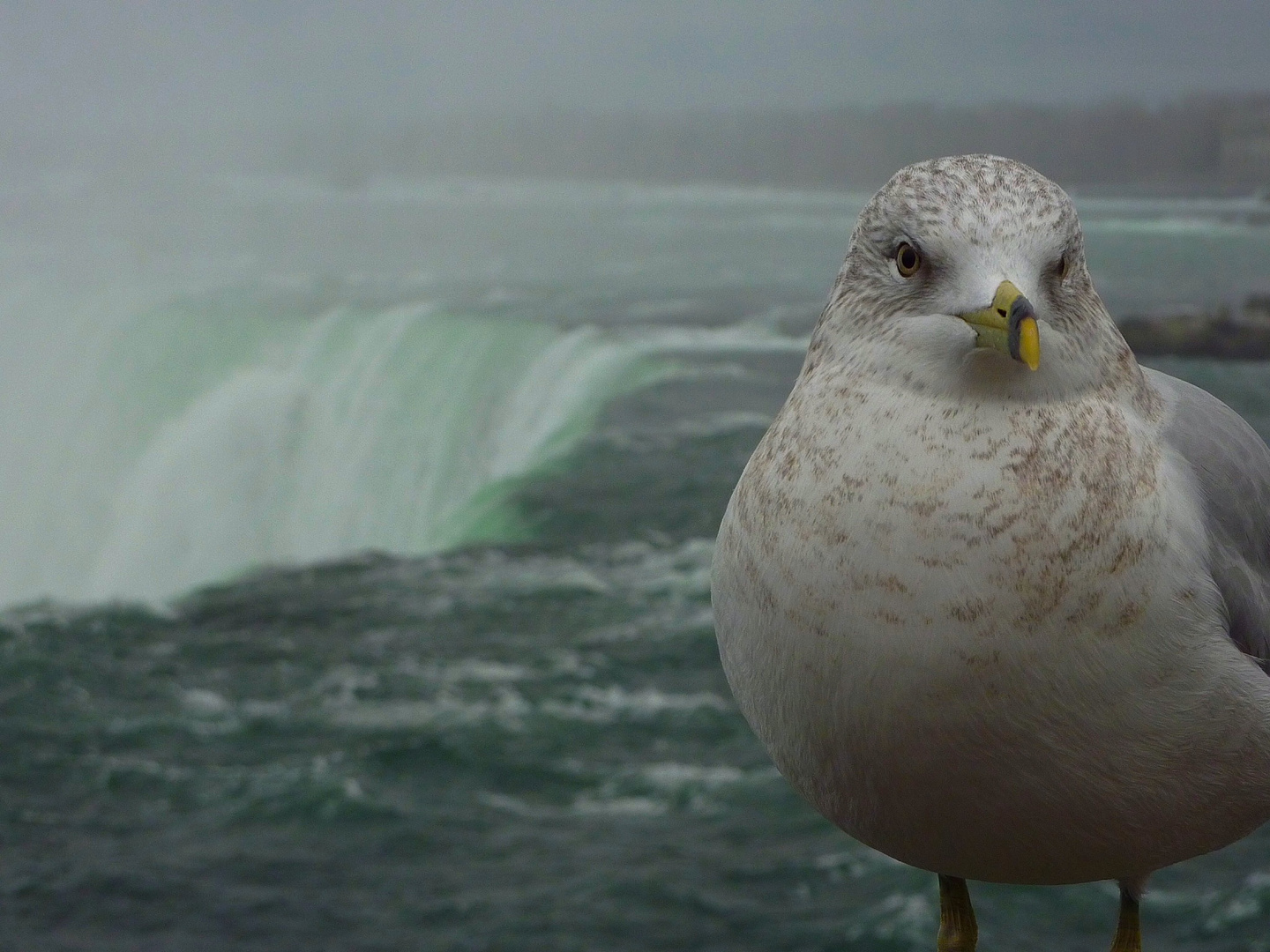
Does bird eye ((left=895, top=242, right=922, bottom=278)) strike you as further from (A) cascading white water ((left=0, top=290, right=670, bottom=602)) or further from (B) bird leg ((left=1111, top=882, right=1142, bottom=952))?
(A) cascading white water ((left=0, top=290, right=670, bottom=602))

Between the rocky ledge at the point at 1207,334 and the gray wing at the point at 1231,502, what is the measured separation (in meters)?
12.1

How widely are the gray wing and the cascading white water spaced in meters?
11.9

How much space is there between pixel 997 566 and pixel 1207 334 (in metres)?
13.4

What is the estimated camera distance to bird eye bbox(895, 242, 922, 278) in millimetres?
1514

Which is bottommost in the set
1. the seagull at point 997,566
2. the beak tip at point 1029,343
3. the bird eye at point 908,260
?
the seagull at point 997,566

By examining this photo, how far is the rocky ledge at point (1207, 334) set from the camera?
44.7ft

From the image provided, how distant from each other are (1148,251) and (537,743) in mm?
6846

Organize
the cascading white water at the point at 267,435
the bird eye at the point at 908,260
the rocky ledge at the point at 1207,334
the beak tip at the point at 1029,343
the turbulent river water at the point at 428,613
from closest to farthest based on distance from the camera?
the beak tip at the point at 1029,343 < the bird eye at the point at 908,260 < the turbulent river water at the point at 428,613 < the rocky ledge at the point at 1207,334 < the cascading white water at the point at 267,435

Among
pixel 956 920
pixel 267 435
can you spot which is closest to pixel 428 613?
pixel 267 435

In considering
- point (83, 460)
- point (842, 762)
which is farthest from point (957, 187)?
point (83, 460)

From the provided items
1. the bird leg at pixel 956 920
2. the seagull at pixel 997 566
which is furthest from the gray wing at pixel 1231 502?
the bird leg at pixel 956 920

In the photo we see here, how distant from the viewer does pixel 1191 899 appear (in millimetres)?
8711

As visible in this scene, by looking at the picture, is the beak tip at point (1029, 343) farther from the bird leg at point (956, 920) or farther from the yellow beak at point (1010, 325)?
the bird leg at point (956, 920)

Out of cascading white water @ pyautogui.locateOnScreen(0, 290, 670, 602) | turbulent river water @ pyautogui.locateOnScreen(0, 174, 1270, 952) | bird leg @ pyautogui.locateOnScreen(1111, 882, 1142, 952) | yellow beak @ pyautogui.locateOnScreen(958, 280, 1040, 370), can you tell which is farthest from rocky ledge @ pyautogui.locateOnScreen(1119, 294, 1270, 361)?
yellow beak @ pyautogui.locateOnScreen(958, 280, 1040, 370)
